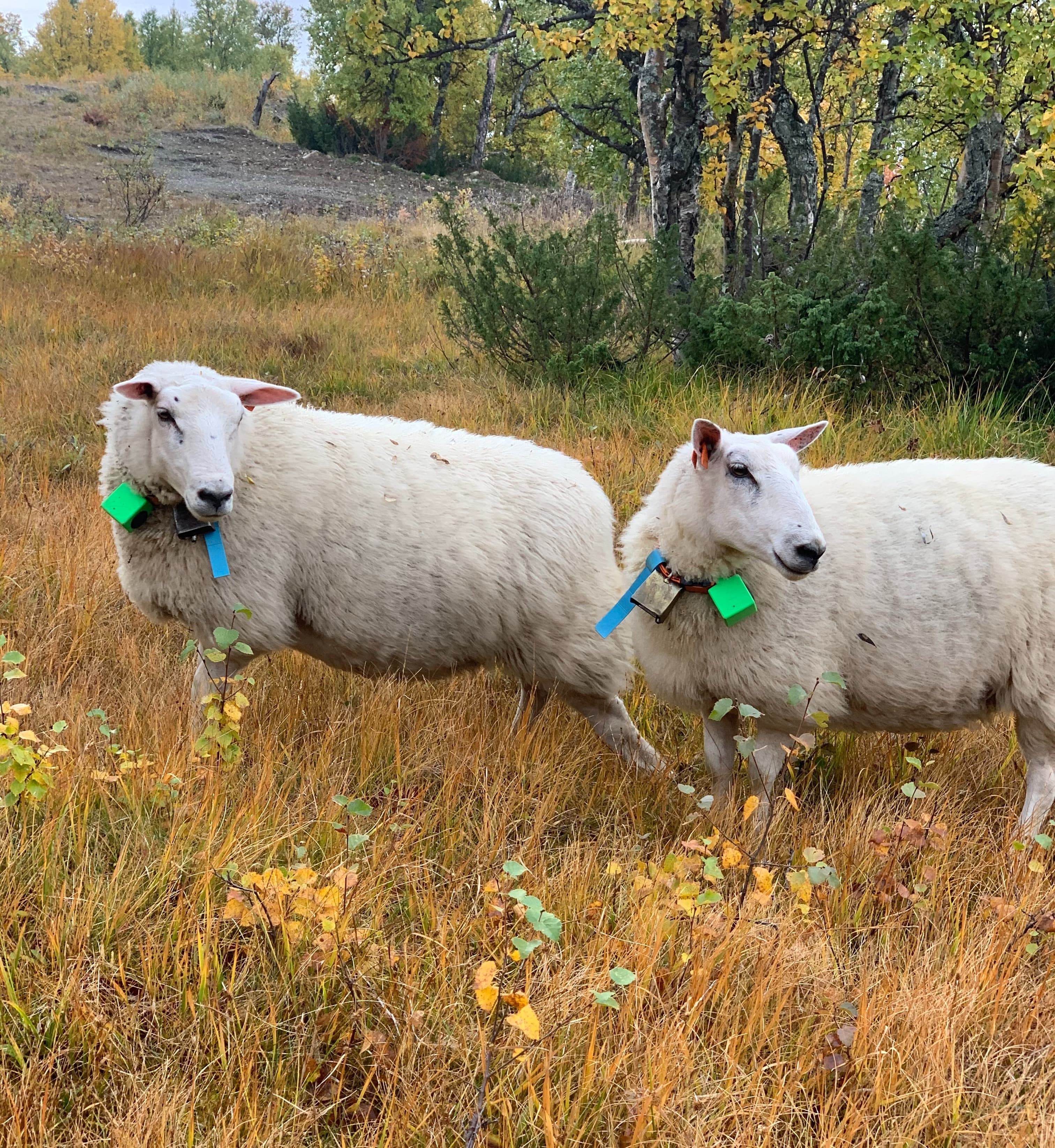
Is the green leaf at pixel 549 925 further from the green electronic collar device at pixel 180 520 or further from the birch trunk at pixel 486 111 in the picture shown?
the birch trunk at pixel 486 111

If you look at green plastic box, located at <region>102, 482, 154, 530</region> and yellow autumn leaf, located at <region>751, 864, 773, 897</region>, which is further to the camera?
green plastic box, located at <region>102, 482, 154, 530</region>

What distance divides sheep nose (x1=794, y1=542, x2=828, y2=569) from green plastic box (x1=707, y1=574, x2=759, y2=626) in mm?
305

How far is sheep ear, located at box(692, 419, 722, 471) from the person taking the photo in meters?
2.81

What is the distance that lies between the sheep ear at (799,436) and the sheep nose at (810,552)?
0.62 meters

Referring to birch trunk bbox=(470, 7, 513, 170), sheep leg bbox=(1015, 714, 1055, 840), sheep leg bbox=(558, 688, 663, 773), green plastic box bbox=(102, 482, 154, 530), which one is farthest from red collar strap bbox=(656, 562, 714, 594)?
birch trunk bbox=(470, 7, 513, 170)

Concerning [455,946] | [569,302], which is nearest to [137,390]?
[455,946]

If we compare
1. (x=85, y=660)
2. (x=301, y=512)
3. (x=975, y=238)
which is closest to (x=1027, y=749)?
(x=301, y=512)

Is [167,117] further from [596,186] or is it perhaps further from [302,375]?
[302,375]

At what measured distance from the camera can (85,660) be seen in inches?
141

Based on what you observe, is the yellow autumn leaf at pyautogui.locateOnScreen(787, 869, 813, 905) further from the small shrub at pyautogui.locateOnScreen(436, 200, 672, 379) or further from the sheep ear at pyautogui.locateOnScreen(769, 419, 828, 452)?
the small shrub at pyautogui.locateOnScreen(436, 200, 672, 379)

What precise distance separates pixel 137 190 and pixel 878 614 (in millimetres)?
16046

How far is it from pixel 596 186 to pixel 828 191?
12.7 metres

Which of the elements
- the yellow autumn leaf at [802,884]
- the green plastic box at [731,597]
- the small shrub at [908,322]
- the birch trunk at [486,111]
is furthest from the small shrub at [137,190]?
the birch trunk at [486,111]

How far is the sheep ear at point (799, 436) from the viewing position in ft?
10.2
